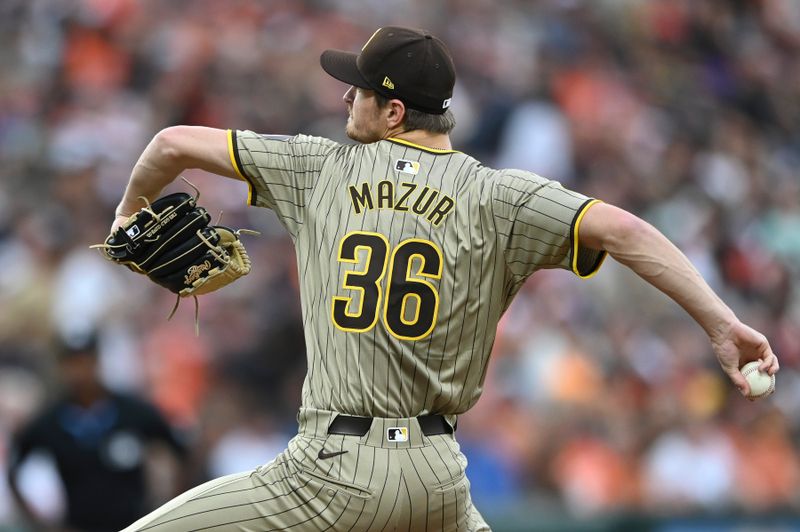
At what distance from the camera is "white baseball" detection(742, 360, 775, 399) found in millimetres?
4023

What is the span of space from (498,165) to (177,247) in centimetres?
751

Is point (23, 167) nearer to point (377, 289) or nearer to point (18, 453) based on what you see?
point (18, 453)

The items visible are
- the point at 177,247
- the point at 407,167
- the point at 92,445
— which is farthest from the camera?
the point at 92,445

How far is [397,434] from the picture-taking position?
13.6 ft

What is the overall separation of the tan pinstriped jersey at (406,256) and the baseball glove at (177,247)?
0.25m

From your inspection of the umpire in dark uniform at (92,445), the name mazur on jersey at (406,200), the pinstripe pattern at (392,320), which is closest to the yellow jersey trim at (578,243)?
the pinstripe pattern at (392,320)

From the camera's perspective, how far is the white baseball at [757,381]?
13.2ft

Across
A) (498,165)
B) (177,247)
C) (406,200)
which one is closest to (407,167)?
(406,200)

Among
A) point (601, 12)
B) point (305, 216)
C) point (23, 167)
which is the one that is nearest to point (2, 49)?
point (23, 167)

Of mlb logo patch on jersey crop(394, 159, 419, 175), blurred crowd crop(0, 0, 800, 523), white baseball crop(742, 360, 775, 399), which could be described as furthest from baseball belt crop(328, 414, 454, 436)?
blurred crowd crop(0, 0, 800, 523)

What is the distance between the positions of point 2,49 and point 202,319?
3675mm

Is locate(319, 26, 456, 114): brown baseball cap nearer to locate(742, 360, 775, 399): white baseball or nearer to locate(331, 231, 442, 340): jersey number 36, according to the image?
locate(331, 231, 442, 340): jersey number 36

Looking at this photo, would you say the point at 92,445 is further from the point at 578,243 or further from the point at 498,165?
the point at 498,165

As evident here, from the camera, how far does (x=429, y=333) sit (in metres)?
4.18
